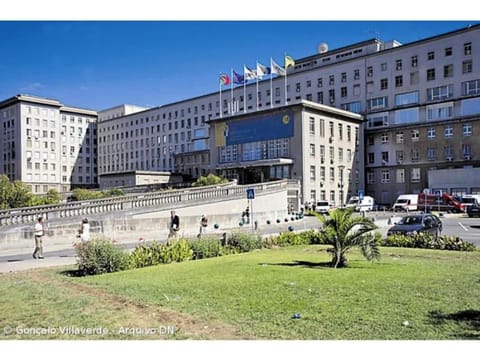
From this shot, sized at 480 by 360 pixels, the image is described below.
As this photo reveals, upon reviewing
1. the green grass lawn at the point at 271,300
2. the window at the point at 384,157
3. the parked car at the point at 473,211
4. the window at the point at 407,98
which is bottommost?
the parked car at the point at 473,211

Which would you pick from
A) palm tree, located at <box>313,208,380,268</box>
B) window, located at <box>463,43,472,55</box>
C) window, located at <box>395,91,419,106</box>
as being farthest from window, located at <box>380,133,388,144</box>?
palm tree, located at <box>313,208,380,268</box>

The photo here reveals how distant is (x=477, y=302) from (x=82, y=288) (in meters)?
7.59

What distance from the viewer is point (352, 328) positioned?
258 inches

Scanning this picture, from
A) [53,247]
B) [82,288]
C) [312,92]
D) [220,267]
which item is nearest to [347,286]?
[220,267]

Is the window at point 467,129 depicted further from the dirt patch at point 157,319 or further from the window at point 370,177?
the dirt patch at point 157,319

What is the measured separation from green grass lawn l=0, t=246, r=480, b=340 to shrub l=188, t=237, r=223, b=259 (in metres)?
2.76

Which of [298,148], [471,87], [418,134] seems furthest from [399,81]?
[298,148]

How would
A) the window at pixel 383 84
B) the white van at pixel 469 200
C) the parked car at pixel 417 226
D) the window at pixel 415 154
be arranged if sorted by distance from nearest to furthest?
the parked car at pixel 417 226
the white van at pixel 469 200
the window at pixel 415 154
the window at pixel 383 84

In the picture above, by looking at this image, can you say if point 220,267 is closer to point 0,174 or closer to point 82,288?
point 82,288

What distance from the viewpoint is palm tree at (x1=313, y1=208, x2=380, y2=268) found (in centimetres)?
1206

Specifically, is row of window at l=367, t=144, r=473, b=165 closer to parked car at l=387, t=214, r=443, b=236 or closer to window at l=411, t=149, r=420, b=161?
window at l=411, t=149, r=420, b=161

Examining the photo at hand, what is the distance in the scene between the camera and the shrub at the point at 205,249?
15.3m

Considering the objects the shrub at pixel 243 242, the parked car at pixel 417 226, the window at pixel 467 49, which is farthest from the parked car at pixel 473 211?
the shrub at pixel 243 242

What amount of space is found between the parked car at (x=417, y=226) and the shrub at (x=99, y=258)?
11635 mm
